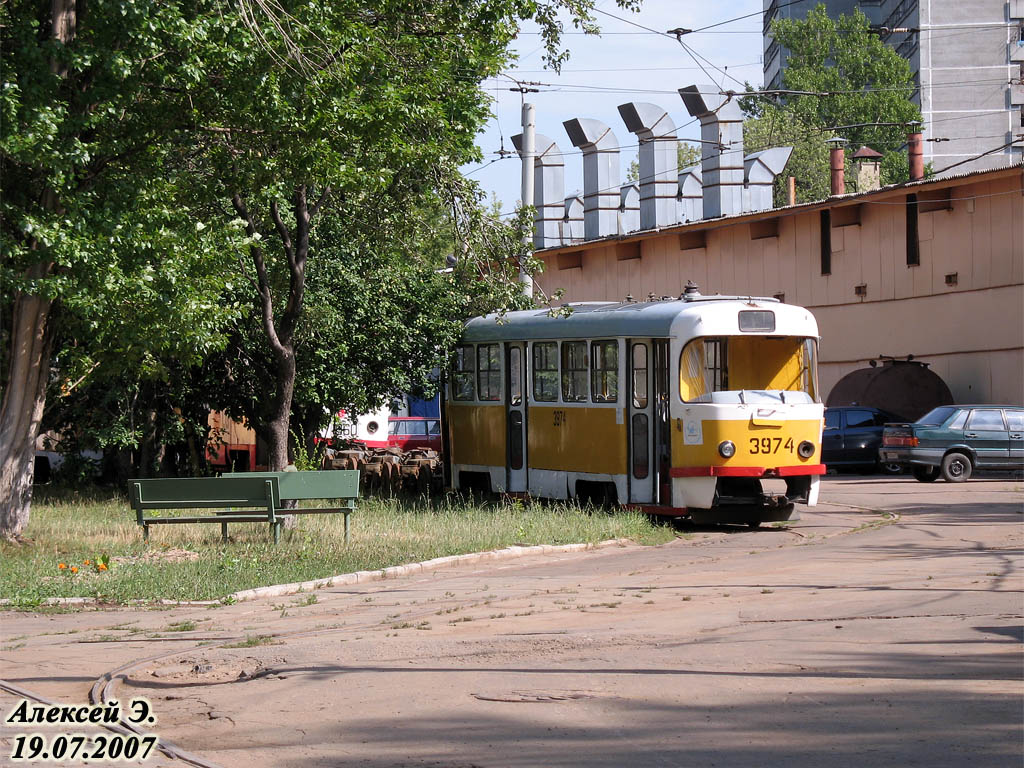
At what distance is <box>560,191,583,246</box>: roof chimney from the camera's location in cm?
5012

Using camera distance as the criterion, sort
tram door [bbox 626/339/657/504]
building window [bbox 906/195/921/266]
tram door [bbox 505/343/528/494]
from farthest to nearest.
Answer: building window [bbox 906/195/921/266] → tram door [bbox 505/343/528/494] → tram door [bbox 626/339/657/504]

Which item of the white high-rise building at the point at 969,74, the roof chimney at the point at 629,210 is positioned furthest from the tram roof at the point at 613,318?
the white high-rise building at the point at 969,74

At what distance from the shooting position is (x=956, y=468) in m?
28.3

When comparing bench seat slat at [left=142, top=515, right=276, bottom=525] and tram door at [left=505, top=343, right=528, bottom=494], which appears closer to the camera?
bench seat slat at [left=142, top=515, right=276, bottom=525]

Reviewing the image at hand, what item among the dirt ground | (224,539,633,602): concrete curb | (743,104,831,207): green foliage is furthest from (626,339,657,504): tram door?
(743,104,831,207): green foliage

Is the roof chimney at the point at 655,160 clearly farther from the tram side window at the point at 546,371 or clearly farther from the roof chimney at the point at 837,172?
the tram side window at the point at 546,371

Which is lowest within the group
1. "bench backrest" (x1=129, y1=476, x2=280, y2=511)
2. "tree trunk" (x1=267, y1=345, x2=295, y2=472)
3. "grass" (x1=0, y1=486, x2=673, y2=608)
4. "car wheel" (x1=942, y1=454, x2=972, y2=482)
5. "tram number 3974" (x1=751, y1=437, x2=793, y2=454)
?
"grass" (x1=0, y1=486, x2=673, y2=608)

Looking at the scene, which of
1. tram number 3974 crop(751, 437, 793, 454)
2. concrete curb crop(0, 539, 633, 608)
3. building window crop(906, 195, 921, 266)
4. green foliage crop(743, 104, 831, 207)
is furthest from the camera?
green foliage crop(743, 104, 831, 207)

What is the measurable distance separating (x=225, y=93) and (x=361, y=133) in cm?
166

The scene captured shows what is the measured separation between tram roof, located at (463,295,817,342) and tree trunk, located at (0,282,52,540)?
298 inches

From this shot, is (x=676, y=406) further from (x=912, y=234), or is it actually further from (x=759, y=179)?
(x=759, y=179)

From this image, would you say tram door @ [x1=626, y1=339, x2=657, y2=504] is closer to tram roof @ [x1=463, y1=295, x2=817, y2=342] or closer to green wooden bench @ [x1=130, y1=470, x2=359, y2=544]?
tram roof @ [x1=463, y1=295, x2=817, y2=342]

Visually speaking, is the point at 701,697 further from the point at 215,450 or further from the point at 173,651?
the point at 215,450

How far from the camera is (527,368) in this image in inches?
850
